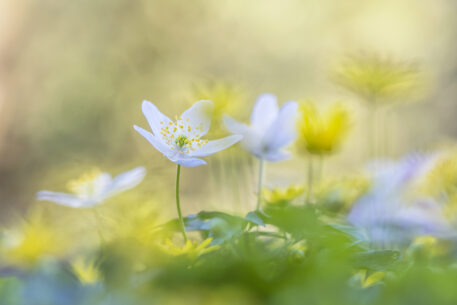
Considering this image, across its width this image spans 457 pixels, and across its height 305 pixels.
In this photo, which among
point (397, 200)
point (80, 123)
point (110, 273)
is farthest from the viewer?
point (80, 123)

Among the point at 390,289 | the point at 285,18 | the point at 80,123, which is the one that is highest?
the point at 285,18

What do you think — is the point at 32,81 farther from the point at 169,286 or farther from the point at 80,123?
the point at 169,286

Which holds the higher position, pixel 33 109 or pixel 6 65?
pixel 6 65

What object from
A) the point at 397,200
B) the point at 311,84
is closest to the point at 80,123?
the point at 311,84

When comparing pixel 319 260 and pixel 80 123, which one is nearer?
pixel 319 260

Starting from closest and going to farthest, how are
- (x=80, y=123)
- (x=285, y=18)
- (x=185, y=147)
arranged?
(x=185, y=147), (x=80, y=123), (x=285, y=18)

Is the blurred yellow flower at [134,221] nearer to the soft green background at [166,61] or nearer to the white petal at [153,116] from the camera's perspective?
the white petal at [153,116]

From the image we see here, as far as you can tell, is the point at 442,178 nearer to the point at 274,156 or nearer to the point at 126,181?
A: the point at 274,156
